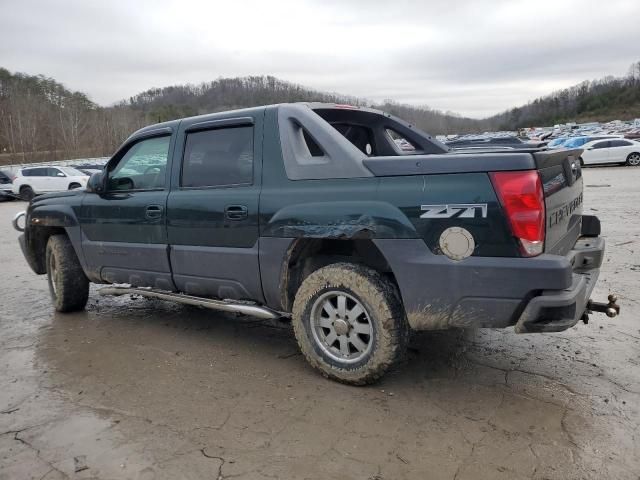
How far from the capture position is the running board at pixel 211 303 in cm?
383

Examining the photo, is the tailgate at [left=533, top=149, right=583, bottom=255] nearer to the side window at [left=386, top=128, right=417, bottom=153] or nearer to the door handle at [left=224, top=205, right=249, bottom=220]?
the side window at [left=386, top=128, right=417, bottom=153]

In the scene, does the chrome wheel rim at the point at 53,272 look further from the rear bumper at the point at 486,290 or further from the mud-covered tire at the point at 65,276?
the rear bumper at the point at 486,290

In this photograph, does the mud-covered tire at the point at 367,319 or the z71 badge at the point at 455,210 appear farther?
the mud-covered tire at the point at 367,319

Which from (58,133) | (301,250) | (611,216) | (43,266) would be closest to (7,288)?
(43,266)

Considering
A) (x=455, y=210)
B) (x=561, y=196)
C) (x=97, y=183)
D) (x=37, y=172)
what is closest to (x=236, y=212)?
(x=455, y=210)

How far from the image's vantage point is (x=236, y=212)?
3.87 m

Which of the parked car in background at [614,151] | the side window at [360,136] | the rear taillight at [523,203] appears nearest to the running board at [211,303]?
the side window at [360,136]

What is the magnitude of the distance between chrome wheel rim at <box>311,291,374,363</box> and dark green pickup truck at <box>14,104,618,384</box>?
0.04ft

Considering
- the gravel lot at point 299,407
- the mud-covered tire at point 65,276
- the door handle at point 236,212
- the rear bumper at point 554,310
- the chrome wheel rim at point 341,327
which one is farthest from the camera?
the mud-covered tire at point 65,276

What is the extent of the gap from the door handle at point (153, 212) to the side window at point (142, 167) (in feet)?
0.62

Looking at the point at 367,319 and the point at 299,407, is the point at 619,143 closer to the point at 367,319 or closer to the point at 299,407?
the point at 367,319

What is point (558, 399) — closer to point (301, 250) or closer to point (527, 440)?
point (527, 440)

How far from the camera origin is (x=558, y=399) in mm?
3236

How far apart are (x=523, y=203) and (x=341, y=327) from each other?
4.49 ft
